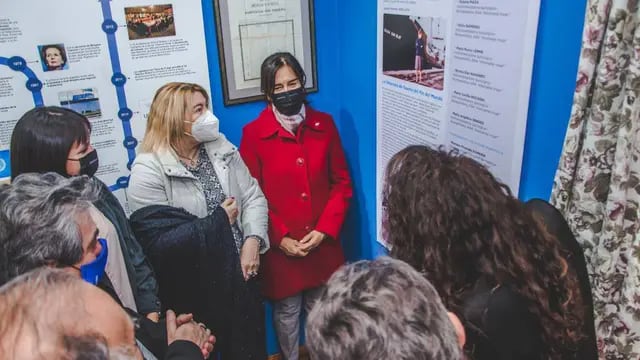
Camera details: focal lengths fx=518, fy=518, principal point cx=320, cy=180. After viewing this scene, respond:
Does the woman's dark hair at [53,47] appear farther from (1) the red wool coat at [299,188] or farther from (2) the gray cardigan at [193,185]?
(1) the red wool coat at [299,188]

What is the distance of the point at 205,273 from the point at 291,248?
0.49 metres

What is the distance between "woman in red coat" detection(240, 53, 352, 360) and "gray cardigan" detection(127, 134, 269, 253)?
0.17 meters

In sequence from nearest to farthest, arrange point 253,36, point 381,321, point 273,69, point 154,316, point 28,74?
point 381,321
point 154,316
point 28,74
point 273,69
point 253,36

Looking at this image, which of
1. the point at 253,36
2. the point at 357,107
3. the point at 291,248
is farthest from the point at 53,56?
the point at 357,107

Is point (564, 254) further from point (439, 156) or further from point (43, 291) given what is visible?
point (43, 291)

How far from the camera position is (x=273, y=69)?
2311 mm

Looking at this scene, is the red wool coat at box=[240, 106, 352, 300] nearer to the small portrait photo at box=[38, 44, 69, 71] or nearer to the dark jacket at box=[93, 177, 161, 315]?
the dark jacket at box=[93, 177, 161, 315]

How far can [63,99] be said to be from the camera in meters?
2.13

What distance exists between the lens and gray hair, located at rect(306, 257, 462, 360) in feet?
2.75

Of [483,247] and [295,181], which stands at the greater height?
[483,247]

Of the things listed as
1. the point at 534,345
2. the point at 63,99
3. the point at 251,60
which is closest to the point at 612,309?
the point at 534,345

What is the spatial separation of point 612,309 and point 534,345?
342 mm

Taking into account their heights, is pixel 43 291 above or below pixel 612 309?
above

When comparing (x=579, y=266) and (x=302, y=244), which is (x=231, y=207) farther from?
(x=579, y=266)
